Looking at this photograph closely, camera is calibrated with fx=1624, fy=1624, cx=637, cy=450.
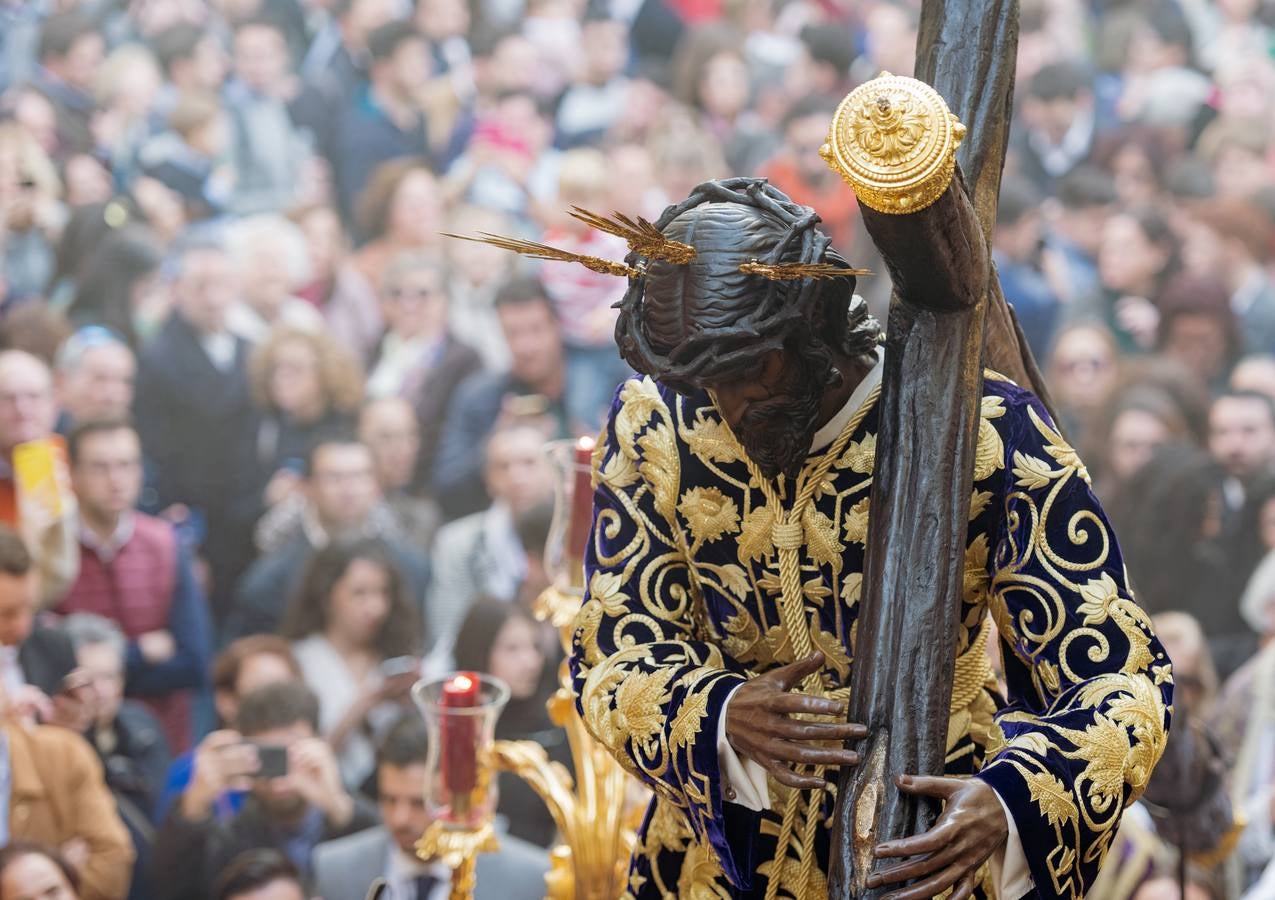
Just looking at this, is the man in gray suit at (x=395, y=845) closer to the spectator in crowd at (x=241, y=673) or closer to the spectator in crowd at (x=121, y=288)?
the spectator in crowd at (x=241, y=673)

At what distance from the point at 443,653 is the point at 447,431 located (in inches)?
57.6

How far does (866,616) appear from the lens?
2.14 metres

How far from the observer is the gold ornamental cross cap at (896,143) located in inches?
71.8

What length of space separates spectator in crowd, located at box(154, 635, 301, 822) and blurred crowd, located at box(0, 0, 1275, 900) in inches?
1.0

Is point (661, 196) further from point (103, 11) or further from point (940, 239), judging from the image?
point (940, 239)

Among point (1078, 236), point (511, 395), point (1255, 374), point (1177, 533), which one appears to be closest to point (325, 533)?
point (511, 395)

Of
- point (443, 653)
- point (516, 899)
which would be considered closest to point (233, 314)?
point (443, 653)

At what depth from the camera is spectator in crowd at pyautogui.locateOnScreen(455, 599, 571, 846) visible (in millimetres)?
7184

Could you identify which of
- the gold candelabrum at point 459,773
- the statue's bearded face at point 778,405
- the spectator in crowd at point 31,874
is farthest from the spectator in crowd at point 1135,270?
the statue's bearded face at point 778,405

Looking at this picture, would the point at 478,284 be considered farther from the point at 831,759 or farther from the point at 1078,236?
the point at 831,759

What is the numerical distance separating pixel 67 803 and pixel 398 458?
270 cm

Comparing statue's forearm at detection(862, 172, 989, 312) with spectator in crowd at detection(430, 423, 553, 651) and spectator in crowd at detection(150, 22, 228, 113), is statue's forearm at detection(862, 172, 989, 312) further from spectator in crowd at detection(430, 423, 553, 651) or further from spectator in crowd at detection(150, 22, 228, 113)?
spectator in crowd at detection(150, 22, 228, 113)

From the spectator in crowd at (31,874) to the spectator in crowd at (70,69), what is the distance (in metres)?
4.78

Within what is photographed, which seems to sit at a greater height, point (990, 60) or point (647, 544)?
point (990, 60)
